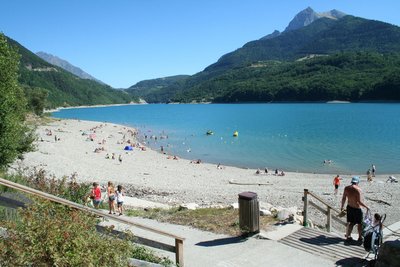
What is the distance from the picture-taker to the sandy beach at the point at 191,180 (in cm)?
2412

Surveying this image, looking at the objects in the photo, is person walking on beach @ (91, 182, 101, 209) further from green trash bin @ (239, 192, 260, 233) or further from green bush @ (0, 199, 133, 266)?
green bush @ (0, 199, 133, 266)

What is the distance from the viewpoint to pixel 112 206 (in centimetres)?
1431

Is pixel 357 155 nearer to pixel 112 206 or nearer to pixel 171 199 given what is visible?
pixel 171 199

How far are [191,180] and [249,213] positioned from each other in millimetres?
23847

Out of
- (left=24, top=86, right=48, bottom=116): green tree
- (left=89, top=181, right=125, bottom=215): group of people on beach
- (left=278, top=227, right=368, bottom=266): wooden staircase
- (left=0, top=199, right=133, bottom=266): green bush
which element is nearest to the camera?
(left=0, top=199, right=133, bottom=266): green bush

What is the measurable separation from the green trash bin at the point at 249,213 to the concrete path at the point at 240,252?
0.83 ft

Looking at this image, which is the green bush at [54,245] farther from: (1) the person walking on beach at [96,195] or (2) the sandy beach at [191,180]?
(2) the sandy beach at [191,180]

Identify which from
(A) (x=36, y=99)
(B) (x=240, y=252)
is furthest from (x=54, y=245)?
(A) (x=36, y=99)

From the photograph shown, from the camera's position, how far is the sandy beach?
24125 mm

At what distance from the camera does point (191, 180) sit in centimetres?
3362

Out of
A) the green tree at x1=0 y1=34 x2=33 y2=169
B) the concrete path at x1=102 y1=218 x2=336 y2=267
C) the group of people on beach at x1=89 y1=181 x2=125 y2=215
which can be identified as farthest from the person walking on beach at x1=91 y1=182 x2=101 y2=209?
the concrete path at x1=102 y1=218 x2=336 y2=267

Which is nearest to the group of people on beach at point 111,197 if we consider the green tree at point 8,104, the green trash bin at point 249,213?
the green tree at point 8,104

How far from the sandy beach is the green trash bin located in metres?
11.7

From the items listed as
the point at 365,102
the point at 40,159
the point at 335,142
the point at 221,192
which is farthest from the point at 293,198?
the point at 365,102
